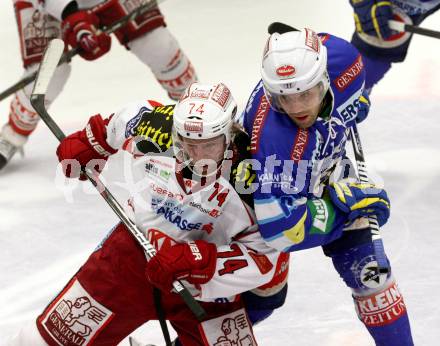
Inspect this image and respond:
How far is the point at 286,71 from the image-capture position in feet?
7.85

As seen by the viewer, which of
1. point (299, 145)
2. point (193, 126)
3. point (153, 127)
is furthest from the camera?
point (153, 127)

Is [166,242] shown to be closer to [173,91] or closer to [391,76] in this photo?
[173,91]

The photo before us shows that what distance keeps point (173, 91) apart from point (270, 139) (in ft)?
6.78

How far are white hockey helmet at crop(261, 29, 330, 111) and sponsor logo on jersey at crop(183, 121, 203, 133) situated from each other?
0.68 ft

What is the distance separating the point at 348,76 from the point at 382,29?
4.49 ft

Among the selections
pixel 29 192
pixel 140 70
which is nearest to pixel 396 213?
pixel 29 192

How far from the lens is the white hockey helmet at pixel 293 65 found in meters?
2.39

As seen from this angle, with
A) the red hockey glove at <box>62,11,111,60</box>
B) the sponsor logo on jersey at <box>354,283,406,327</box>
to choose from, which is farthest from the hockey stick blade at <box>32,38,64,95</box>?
the sponsor logo on jersey at <box>354,283,406,327</box>

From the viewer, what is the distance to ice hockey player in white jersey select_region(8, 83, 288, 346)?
239 cm

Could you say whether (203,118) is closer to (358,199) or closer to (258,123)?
(258,123)

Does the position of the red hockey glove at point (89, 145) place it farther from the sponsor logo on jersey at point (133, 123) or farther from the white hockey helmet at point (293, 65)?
the white hockey helmet at point (293, 65)

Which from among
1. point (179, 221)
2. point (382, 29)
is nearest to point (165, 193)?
point (179, 221)

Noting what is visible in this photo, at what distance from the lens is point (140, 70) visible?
17.0 feet

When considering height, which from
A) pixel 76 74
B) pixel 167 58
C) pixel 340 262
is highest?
pixel 340 262
